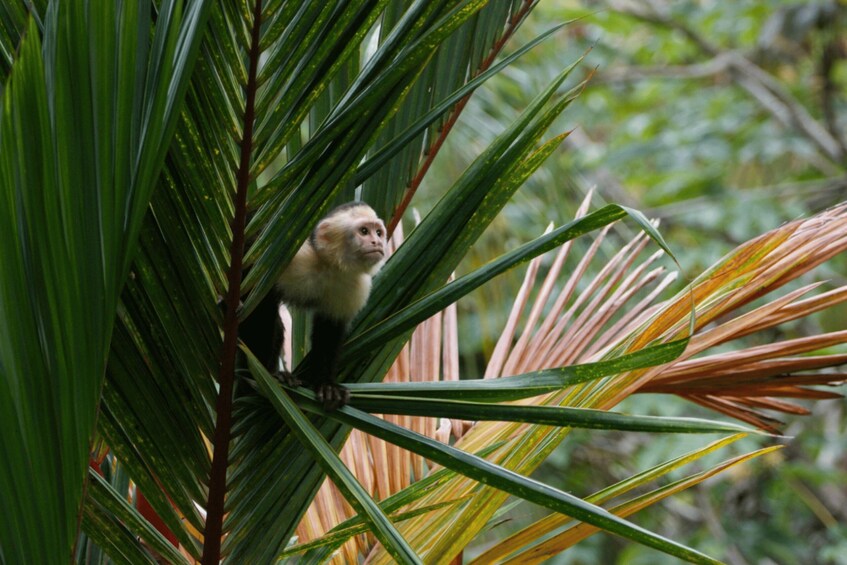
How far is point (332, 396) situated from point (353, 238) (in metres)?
0.52

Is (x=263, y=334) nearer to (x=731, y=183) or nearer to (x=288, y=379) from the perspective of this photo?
(x=288, y=379)

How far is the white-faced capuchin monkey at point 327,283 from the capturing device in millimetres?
1575

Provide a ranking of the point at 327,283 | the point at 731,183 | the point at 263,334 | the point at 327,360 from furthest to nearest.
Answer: the point at 731,183 < the point at 263,334 < the point at 327,283 < the point at 327,360

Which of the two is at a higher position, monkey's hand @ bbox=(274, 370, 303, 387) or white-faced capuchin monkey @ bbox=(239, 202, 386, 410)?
white-faced capuchin monkey @ bbox=(239, 202, 386, 410)

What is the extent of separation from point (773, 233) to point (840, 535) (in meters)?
3.50

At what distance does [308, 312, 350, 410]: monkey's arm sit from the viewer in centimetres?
116

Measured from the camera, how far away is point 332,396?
3.81ft

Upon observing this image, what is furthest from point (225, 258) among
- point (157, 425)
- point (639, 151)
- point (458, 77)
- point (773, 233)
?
point (639, 151)

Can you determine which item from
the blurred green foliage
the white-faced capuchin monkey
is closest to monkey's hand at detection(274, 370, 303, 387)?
the white-faced capuchin monkey

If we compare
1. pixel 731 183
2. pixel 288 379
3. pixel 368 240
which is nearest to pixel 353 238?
pixel 368 240

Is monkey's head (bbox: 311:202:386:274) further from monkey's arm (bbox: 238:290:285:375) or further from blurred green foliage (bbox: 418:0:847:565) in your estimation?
blurred green foliage (bbox: 418:0:847:565)

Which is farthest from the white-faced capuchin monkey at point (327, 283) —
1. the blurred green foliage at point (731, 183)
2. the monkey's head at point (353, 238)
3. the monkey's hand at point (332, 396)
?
the blurred green foliage at point (731, 183)

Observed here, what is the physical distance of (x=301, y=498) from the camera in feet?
3.92

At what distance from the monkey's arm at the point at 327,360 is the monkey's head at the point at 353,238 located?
11 cm
